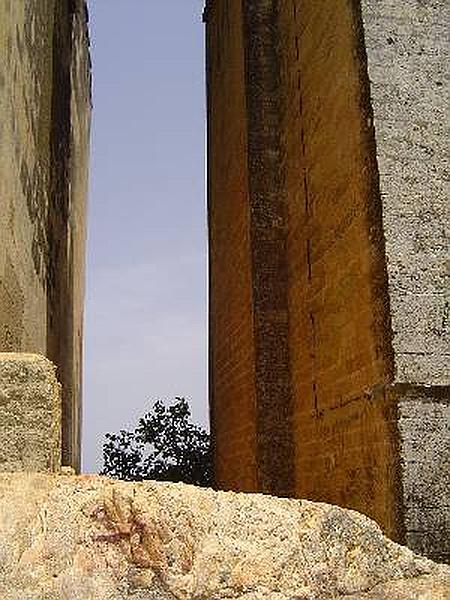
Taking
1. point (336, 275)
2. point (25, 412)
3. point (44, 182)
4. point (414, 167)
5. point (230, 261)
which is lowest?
→ point (25, 412)

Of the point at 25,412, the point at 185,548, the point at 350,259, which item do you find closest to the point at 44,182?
the point at 350,259

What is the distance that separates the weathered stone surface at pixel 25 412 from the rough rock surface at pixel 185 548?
64 centimetres

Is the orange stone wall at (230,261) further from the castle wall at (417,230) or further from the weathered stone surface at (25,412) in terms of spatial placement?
the weathered stone surface at (25,412)

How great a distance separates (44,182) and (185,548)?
498cm

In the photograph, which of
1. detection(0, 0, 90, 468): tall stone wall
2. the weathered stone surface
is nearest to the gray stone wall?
the weathered stone surface

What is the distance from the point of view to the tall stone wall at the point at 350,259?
4.14 meters

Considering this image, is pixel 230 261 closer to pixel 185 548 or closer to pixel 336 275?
pixel 336 275

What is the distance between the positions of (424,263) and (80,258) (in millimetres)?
7443

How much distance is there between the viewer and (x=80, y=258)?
11062 mm

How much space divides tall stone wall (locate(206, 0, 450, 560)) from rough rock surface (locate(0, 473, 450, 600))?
2.06 m

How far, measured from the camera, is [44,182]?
6.40 meters

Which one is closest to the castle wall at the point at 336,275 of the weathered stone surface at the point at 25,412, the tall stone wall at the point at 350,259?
the tall stone wall at the point at 350,259

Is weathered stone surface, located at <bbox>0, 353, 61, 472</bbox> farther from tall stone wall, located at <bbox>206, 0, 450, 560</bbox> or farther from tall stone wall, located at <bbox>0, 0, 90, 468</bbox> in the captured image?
tall stone wall, located at <bbox>206, 0, 450, 560</bbox>

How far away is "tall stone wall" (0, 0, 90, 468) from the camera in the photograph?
4562 millimetres
